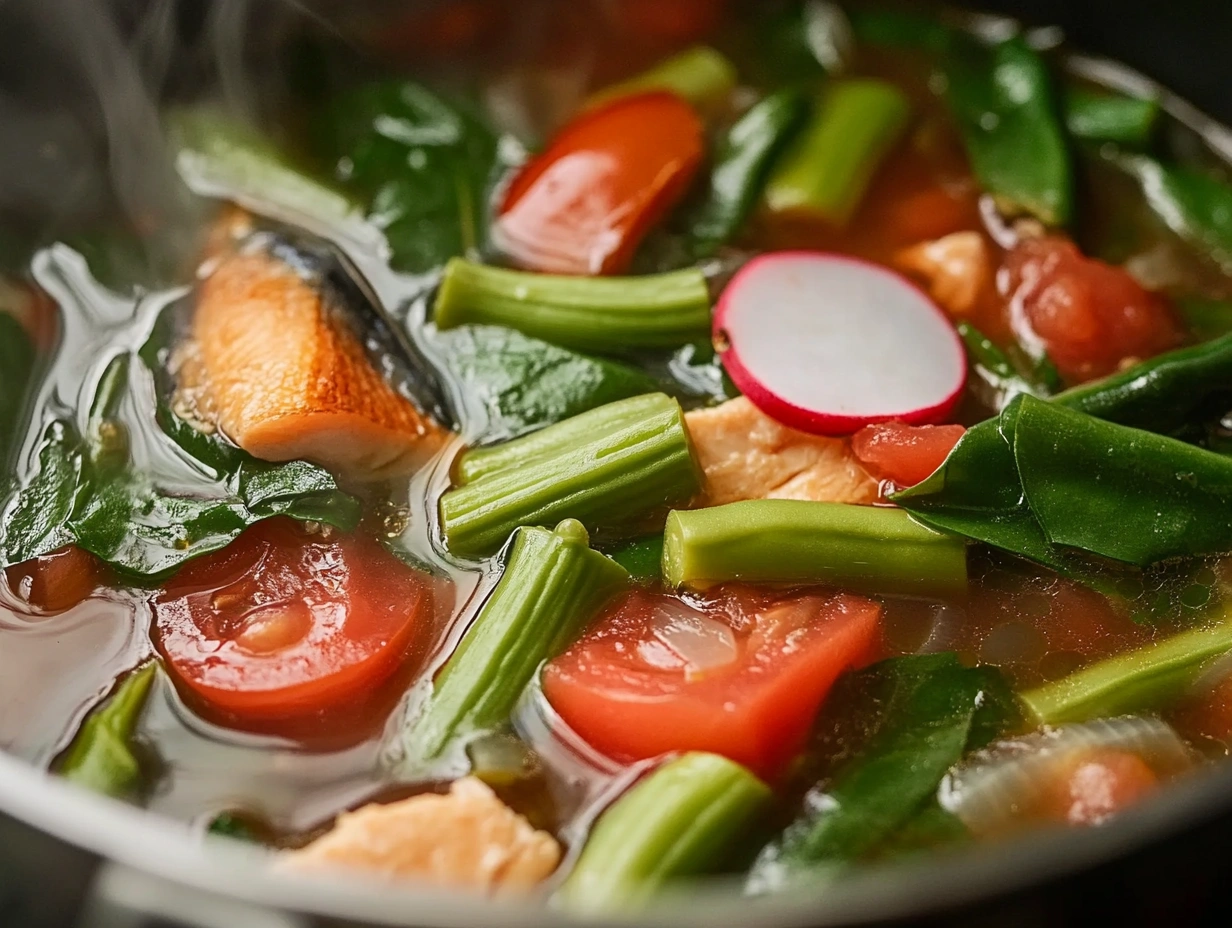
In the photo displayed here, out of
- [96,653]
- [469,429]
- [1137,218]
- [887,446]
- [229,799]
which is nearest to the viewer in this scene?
[229,799]

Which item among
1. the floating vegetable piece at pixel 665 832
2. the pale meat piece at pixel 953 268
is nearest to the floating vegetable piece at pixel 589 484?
the floating vegetable piece at pixel 665 832

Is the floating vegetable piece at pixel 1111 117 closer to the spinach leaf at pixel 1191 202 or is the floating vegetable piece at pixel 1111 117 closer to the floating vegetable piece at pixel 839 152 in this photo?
the spinach leaf at pixel 1191 202

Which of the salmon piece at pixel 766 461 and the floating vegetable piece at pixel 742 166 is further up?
the floating vegetable piece at pixel 742 166

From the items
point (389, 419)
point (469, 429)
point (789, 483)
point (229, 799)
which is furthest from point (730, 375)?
point (229, 799)

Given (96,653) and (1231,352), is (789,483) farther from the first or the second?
(96,653)

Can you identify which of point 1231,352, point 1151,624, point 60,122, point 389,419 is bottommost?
point 1151,624
